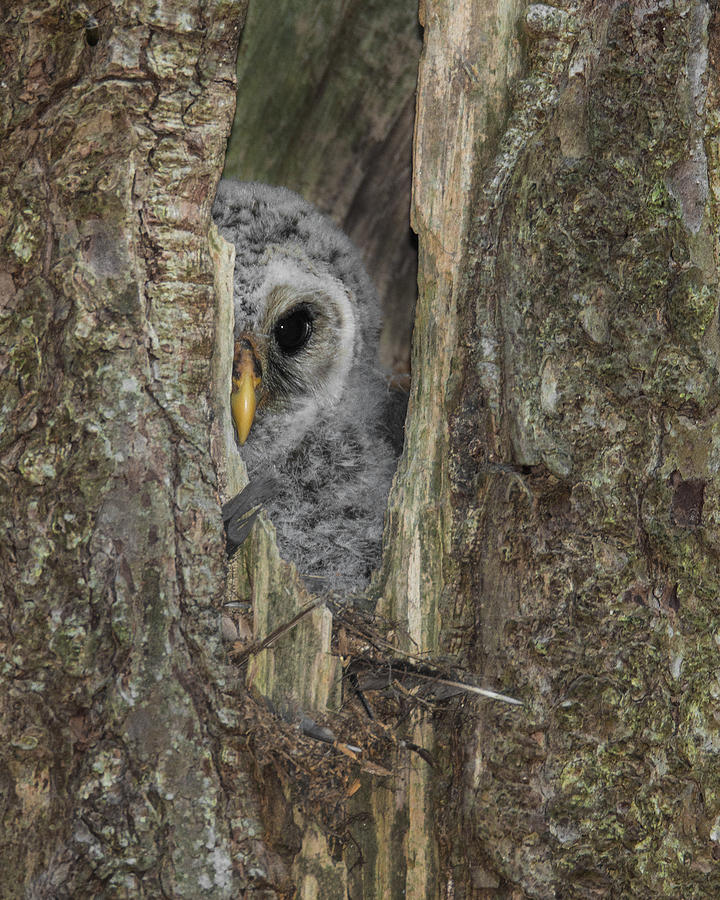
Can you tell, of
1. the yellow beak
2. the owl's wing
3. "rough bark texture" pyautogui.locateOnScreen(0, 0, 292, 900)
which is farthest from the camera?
the yellow beak

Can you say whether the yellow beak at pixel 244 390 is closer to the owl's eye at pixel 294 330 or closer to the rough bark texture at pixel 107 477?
the owl's eye at pixel 294 330

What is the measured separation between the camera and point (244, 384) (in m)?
2.15

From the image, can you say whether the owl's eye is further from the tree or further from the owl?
the tree

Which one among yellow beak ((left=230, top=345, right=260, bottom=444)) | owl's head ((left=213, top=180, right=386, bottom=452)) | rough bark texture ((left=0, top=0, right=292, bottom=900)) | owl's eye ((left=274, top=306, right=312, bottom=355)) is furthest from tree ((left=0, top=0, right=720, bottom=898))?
owl's eye ((left=274, top=306, right=312, bottom=355))

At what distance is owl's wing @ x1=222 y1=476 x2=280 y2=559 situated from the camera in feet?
4.87

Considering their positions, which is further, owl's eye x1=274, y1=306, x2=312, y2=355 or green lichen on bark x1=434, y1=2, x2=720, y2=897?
owl's eye x1=274, y1=306, x2=312, y2=355

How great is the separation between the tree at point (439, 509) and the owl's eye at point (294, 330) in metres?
0.93

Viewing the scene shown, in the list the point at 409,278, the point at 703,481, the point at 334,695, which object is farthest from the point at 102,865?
the point at 409,278

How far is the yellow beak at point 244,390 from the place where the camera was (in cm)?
204

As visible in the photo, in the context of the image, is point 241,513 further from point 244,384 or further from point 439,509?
point 244,384

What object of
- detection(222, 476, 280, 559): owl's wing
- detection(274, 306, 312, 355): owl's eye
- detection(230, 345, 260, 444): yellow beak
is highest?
detection(274, 306, 312, 355): owl's eye

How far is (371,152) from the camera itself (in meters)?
2.63

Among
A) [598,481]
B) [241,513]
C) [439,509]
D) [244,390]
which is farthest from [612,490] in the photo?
[244,390]

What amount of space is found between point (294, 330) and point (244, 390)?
1.30 ft
